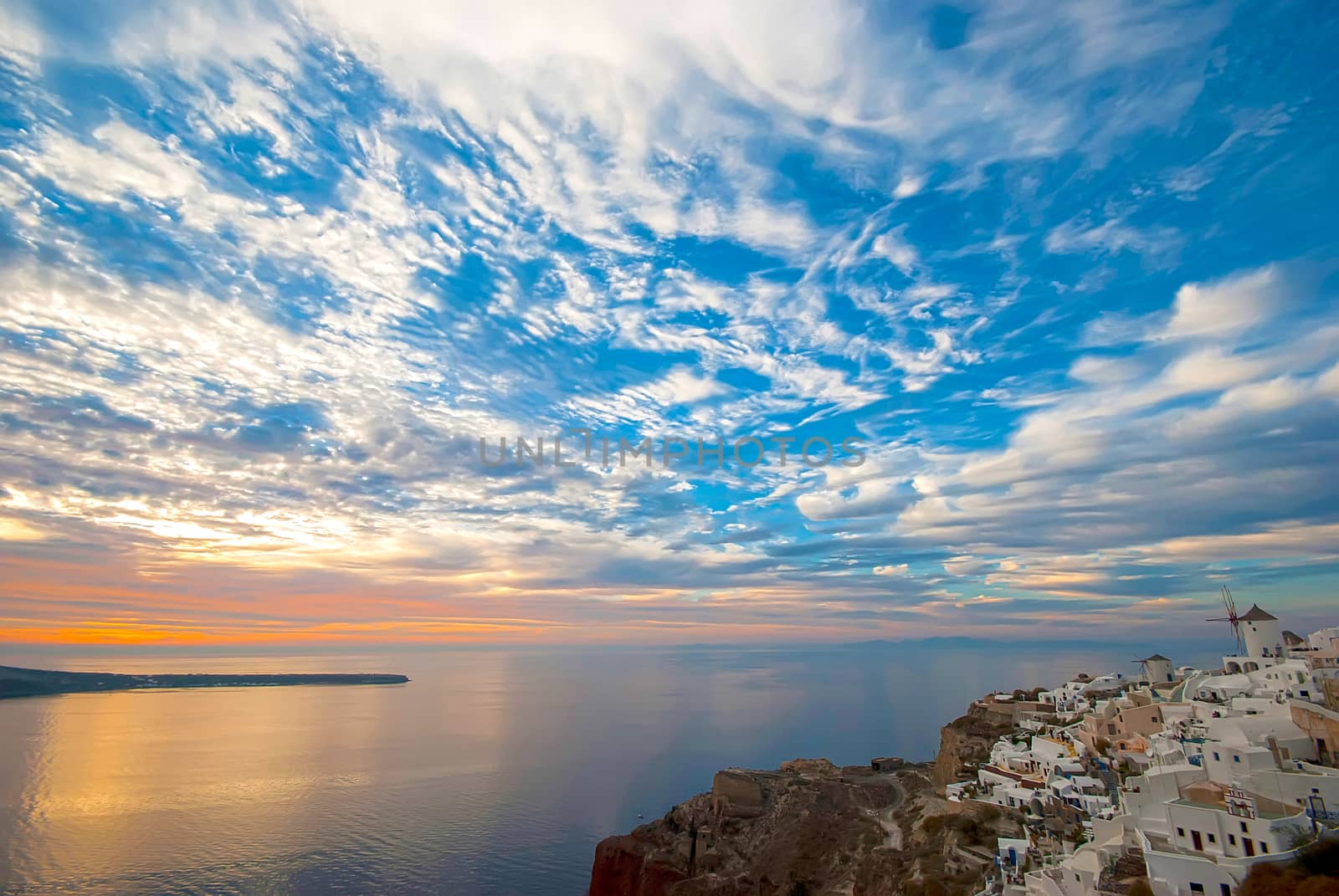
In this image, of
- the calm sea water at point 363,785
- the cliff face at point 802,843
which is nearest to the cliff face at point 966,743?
the cliff face at point 802,843

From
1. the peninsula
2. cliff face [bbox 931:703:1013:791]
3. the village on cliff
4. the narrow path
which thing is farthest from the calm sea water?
the village on cliff

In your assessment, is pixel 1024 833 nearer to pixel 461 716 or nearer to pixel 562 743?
pixel 562 743

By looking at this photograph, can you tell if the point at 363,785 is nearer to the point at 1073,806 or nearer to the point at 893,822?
the point at 893,822

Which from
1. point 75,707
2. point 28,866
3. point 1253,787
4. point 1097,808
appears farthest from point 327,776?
point 75,707

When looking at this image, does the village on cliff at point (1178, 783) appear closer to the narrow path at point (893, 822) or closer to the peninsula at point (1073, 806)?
the peninsula at point (1073, 806)

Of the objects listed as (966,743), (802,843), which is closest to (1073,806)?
(802,843)

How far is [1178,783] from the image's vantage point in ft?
84.3

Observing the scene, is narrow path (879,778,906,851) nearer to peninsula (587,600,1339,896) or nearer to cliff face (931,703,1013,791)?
peninsula (587,600,1339,896)

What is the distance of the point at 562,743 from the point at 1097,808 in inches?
3974

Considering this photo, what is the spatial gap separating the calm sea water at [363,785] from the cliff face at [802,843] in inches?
441

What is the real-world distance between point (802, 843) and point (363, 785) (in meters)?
64.0

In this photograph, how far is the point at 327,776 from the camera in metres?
85.0

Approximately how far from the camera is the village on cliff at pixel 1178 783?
20.8 metres

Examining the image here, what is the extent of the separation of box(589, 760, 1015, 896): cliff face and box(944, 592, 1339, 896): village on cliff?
2894 millimetres
